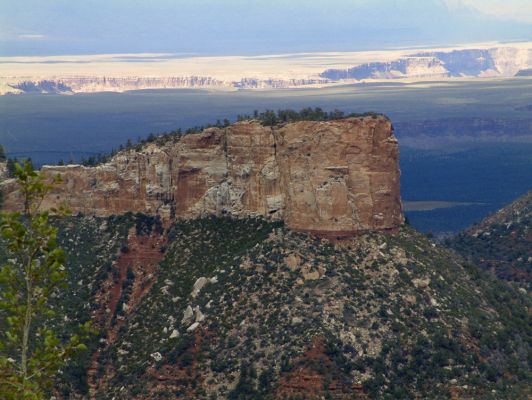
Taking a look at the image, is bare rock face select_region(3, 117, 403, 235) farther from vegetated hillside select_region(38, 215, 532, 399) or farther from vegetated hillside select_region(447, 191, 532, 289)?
vegetated hillside select_region(447, 191, 532, 289)

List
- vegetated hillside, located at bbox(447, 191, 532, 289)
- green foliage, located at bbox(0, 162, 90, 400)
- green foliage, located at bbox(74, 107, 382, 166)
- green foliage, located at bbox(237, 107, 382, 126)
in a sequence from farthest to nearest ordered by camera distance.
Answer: vegetated hillside, located at bbox(447, 191, 532, 289) → green foliage, located at bbox(74, 107, 382, 166) → green foliage, located at bbox(237, 107, 382, 126) → green foliage, located at bbox(0, 162, 90, 400)

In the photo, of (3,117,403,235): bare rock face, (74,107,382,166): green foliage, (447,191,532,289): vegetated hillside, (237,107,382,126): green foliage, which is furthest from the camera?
(447,191,532,289): vegetated hillside

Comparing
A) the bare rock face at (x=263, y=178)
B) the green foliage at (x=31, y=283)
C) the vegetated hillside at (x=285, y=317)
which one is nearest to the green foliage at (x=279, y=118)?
the bare rock face at (x=263, y=178)

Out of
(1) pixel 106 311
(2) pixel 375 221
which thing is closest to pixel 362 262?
(2) pixel 375 221

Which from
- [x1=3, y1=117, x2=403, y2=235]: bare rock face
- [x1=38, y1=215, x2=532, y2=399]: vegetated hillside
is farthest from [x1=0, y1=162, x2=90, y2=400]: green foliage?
[x1=3, y1=117, x2=403, y2=235]: bare rock face

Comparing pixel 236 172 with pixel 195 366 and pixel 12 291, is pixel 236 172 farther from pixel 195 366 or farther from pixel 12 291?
pixel 12 291

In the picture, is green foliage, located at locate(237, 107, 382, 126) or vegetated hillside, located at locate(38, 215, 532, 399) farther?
green foliage, located at locate(237, 107, 382, 126)
